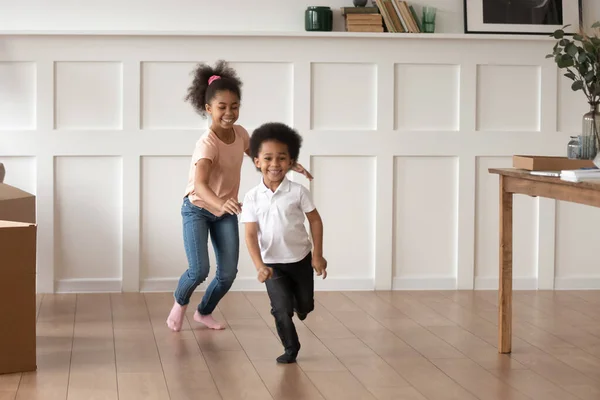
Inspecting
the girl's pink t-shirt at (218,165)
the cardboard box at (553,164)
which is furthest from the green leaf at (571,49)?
the girl's pink t-shirt at (218,165)

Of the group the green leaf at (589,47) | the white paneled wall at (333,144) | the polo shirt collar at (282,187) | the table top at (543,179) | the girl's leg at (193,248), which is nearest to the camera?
the table top at (543,179)

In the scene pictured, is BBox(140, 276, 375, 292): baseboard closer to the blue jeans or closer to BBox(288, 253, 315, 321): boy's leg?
the blue jeans

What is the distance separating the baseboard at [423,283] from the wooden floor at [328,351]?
246 millimetres

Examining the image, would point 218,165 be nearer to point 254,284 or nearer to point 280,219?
point 280,219

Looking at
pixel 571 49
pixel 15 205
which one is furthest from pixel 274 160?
pixel 15 205

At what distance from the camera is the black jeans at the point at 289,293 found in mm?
3625

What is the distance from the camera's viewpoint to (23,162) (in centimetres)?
514

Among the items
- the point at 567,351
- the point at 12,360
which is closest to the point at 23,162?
the point at 12,360

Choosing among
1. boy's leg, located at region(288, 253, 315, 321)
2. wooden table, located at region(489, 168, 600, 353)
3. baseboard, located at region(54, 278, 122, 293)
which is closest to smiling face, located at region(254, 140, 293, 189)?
boy's leg, located at region(288, 253, 315, 321)


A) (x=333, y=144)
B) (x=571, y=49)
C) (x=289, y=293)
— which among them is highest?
(x=571, y=49)

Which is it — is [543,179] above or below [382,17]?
below

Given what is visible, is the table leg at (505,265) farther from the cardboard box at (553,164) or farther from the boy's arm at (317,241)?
the boy's arm at (317,241)

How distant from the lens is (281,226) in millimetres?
3621

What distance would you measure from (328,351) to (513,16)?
243cm
